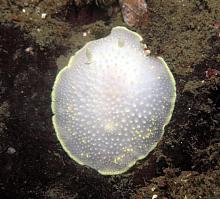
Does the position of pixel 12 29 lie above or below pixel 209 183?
above

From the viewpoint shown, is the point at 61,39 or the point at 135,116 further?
the point at 61,39

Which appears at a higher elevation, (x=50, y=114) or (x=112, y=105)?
(x=112, y=105)

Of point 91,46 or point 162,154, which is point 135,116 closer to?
point 162,154

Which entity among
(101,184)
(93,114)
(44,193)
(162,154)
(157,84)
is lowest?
(44,193)

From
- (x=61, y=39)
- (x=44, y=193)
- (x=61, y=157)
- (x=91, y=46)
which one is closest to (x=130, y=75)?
(x=91, y=46)
